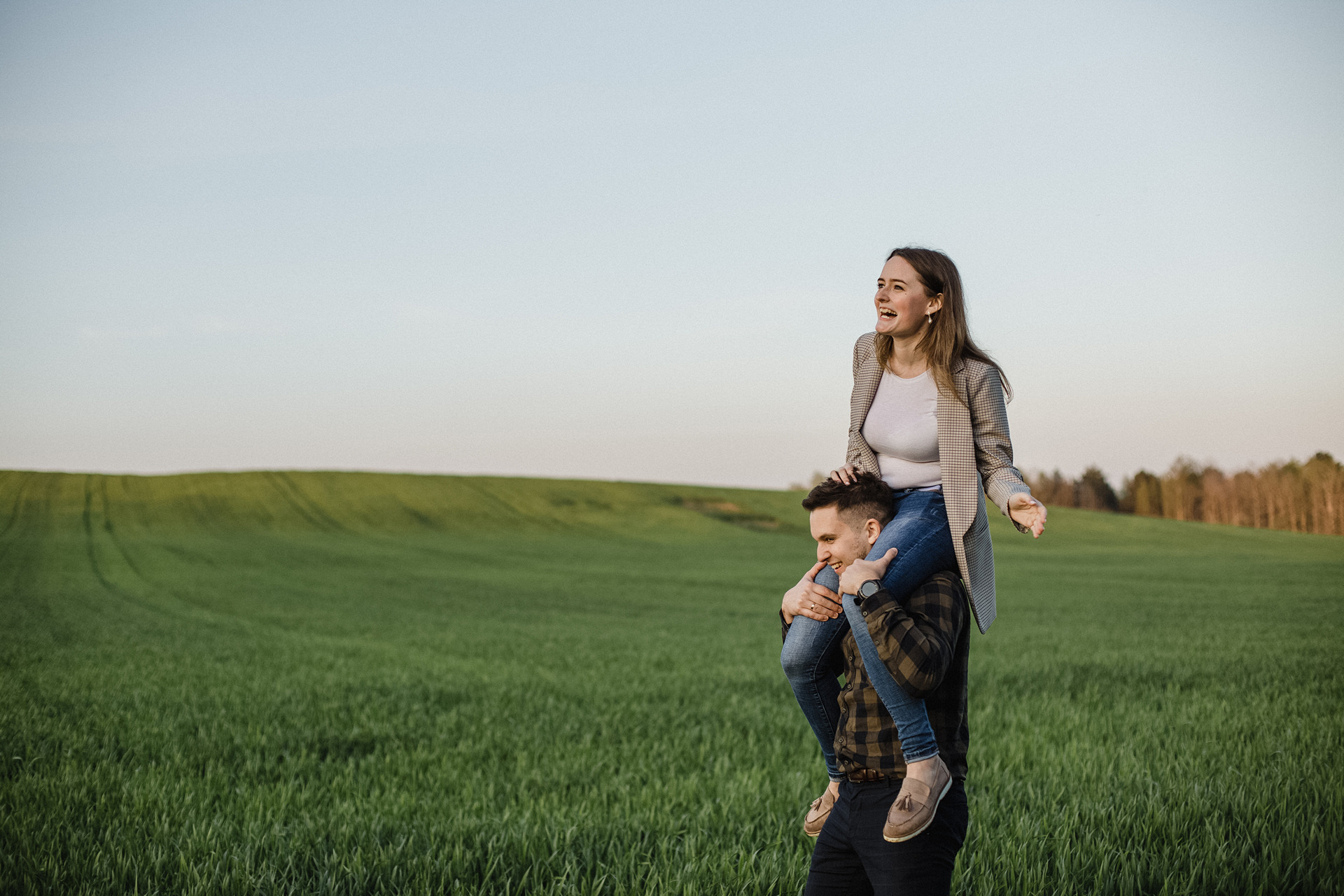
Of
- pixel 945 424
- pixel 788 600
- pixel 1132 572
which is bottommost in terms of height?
pixel 1132 572

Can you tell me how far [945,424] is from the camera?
2.81 m

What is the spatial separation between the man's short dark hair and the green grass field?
7.65 ft

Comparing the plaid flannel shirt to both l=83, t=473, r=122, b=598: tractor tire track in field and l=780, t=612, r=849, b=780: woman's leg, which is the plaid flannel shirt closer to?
l=780, t=612, r=849, b=780: woman's leg

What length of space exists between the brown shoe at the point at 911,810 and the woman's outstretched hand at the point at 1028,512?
779 millimetres

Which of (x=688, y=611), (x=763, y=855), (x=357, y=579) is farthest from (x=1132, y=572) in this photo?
(x=763, y=855)

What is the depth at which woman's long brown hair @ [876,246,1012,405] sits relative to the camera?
9.32 ft

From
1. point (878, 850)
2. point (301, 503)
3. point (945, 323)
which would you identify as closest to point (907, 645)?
point (878, 850)

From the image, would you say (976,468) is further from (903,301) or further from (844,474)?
(903,301)

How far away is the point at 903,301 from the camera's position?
284cm

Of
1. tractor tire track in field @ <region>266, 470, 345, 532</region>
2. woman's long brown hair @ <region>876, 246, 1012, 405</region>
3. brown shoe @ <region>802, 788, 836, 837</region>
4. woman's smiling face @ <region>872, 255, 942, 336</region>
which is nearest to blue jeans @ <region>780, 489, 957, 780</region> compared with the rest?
brown shoe @ <region>802, 788, 836, 837</region>

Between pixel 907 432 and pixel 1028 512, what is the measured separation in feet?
1.49

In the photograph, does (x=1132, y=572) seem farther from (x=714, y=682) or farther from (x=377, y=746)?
(x=377, y=746)

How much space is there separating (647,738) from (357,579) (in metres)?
30.3

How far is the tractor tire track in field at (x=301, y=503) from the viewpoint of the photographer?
204 ft
